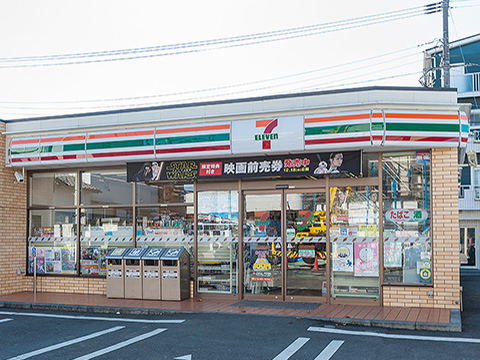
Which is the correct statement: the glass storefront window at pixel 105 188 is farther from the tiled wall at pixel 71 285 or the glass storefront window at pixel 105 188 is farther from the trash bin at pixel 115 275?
the tiled wall at pixel 71 285

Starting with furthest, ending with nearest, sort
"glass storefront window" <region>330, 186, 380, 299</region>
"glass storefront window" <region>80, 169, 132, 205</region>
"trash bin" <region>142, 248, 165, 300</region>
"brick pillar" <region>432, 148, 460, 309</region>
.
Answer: "glass storefront window" <region>80, 169, 132, 205</region>
"trash bin" <region>142, 248, 165, 300</region>
"glass storefront window" <region>330, 186, 380, 299</region>
"brick pillar" <region>432, 148, 460, 309</region>

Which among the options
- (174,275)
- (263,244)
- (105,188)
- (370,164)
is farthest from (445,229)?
(105,188)

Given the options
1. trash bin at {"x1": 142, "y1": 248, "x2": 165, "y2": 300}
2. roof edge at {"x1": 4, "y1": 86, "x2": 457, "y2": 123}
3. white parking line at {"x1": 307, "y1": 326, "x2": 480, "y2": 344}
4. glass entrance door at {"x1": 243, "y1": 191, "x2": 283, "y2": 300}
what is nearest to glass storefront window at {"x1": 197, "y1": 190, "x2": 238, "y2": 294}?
glass entrance door at {"x1": 243, "y1": 191, "x2": 283, "y2": 300}

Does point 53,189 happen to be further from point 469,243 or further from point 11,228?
point 469,243

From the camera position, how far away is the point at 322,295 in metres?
11.3

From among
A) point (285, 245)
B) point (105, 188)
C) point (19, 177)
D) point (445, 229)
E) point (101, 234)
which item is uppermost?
point (19, 177)

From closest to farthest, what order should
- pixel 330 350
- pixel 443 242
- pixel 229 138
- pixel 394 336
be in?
pixel 330 350, pixel 394 336, pixel 443 242, pixel 229 138

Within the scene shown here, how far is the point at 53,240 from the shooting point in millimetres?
13898

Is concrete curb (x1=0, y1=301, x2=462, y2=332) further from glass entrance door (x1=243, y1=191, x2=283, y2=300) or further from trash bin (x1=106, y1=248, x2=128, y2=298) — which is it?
glass entrance door (x1=243, y1=191, x2=283, y2=300)

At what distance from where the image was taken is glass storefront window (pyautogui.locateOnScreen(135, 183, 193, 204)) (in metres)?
12.6

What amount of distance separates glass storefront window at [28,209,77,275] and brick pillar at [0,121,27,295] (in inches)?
9.8

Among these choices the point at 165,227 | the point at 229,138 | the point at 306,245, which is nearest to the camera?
the point at 229,138

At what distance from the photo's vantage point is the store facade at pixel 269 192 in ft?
34.5

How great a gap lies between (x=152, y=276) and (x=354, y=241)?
4.54 meters
